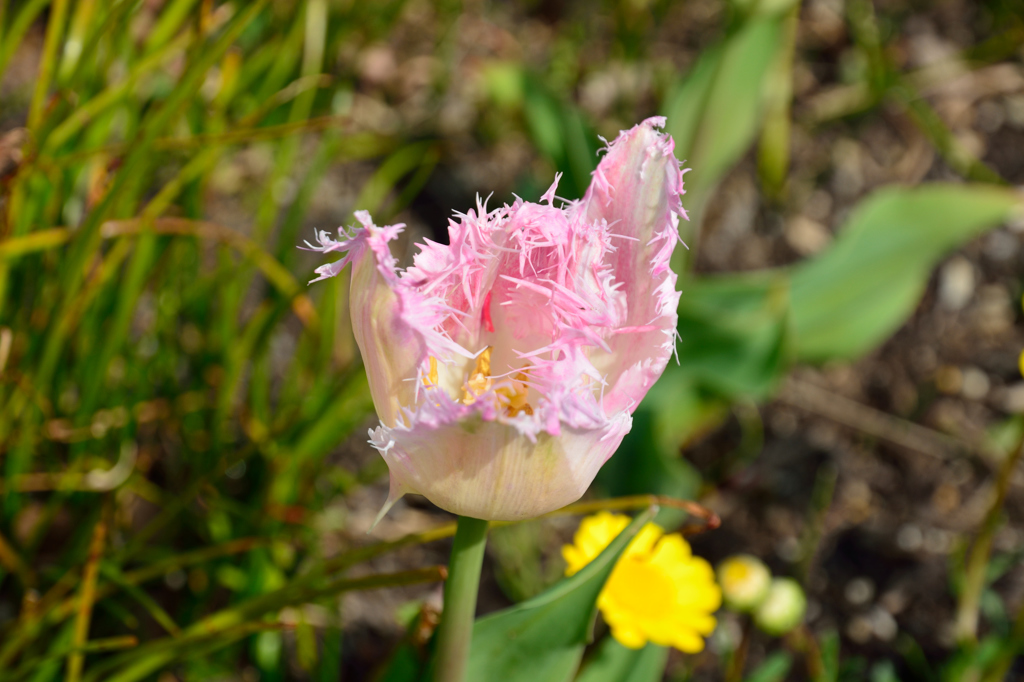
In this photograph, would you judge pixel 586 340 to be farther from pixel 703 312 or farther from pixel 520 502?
pixel 703 312

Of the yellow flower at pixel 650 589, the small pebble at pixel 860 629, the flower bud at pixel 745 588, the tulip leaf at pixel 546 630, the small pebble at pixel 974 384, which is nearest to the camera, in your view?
the tulip leaf at pixel 546 630

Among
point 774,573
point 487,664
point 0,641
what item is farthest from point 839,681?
point 0,641

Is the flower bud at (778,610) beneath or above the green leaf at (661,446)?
above

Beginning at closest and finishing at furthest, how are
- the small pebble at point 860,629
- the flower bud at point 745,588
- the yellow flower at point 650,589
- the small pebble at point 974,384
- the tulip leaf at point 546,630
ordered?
the tulip leaf at point 546,630
the yellow flower at point 650,589
the flower bud at point 745,588
the small pebble at point 860,629
the small pebble at point 974,384

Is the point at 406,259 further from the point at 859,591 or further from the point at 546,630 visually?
the point at 546,630

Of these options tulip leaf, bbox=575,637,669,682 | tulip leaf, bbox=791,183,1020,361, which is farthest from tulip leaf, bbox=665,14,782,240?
tulip leaf, bbox=575,637,669,682

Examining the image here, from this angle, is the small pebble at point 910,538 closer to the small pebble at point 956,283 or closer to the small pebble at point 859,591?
the small pebble at point 859,591

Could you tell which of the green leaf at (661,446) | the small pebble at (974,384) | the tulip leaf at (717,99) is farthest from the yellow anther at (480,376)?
the small pebble at (974,384)
